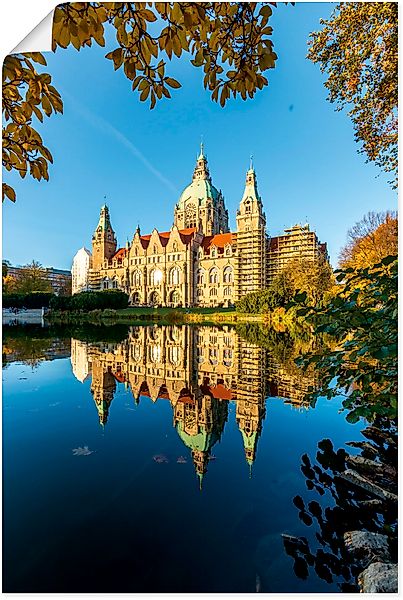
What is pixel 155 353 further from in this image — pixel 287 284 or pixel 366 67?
pixel 287 284

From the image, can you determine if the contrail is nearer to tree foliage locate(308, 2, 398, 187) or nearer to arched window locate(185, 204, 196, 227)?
tree foliage locate(308, 2, 398, 187)

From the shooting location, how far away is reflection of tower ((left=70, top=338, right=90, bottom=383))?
2.99 meters

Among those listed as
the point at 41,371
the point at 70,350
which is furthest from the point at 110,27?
the point at 70,350

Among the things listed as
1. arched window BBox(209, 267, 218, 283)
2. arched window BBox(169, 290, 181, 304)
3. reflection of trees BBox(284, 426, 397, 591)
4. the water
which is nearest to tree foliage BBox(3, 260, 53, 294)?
the water

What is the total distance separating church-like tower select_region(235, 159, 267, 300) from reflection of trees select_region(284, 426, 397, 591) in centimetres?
976

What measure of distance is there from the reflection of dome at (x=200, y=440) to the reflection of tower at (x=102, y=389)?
53 cm

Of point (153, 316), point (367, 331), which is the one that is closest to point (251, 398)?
point (367, 331)

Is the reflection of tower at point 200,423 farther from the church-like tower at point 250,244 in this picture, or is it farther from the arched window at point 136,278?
the arched window at point 136,278

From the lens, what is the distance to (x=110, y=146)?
216cm

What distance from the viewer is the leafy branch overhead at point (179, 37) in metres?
0.86

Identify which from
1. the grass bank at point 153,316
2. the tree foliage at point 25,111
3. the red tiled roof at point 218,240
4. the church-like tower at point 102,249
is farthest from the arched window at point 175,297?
the tree foliage at point 25,111

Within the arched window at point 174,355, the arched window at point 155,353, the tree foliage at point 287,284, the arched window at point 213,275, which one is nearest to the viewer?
the arched window at point 174,355

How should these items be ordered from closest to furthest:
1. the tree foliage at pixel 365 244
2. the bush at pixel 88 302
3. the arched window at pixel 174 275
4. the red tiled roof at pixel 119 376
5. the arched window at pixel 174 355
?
the red tiled roof at pixel 119 376
the tree foliage at pixel 365 244
the arched window at pixel 174 355
the bush at pixel 88 302
the arched window at pixel 174 275

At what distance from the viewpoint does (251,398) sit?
2383 mm
